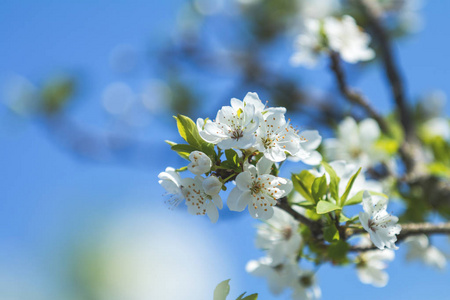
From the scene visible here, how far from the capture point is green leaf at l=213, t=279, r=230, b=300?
969mm

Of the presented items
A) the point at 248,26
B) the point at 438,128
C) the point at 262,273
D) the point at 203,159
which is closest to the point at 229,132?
the point at 203,159

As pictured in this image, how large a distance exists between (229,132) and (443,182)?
1.36 m

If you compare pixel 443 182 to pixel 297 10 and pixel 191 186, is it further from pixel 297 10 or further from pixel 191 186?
pixel 297 10

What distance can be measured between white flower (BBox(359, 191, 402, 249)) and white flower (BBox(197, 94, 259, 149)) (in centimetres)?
34

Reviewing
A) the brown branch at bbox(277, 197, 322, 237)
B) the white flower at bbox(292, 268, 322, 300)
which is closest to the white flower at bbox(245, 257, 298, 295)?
the white flower at bbox(292, 268, 322, 300)

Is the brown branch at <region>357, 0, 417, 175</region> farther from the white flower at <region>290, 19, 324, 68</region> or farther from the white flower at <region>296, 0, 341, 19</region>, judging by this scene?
the white flower at <region>296, 0, 341, 19</region>

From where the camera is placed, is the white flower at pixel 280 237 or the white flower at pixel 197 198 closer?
the white flower at pixel 197 198

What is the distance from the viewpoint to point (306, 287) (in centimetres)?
141

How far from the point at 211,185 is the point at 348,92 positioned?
1257mm

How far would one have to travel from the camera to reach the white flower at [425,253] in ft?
5.65

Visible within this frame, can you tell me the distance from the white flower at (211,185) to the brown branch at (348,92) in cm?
116

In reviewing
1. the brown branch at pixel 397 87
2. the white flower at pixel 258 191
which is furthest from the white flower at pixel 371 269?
the brown branch at pixel 397 87

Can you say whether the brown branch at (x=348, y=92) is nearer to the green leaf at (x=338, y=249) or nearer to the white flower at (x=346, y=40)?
the white flower at (x=346, y=40)

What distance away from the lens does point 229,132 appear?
3.23 ft
